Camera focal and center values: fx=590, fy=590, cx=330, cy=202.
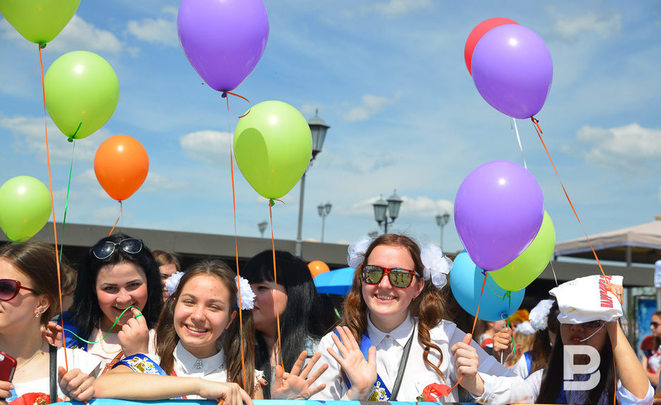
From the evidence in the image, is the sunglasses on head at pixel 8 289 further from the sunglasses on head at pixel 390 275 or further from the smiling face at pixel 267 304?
the sunglasses on head at pixel 390 275

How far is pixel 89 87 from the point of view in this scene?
14.0 feet

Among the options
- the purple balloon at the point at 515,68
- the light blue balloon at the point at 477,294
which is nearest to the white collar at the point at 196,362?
the light blue balloon at the point at 477,294

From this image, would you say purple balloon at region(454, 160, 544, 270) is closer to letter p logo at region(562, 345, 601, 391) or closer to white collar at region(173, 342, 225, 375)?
letter p logo at region(562, 345, 601, 391)

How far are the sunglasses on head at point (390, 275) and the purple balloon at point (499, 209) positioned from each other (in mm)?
387

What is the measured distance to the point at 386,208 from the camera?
13.4 metres

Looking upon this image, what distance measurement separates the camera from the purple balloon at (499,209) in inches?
109

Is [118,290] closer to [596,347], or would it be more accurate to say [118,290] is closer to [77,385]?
[77,385]

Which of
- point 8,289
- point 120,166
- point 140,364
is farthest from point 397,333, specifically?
point 120,166

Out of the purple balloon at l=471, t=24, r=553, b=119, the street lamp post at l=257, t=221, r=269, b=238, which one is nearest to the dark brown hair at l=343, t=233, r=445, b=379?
the purple balloon at l=471, t=24, r=553, b=119

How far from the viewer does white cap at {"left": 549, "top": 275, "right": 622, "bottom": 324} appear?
2650 mm

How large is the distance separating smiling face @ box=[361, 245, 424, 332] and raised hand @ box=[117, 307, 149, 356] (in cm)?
120

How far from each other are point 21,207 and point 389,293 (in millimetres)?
4145

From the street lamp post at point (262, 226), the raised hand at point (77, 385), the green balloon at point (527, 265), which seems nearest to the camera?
the raised hand at point (77, 385)

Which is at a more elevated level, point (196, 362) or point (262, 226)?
point (262, 226)
